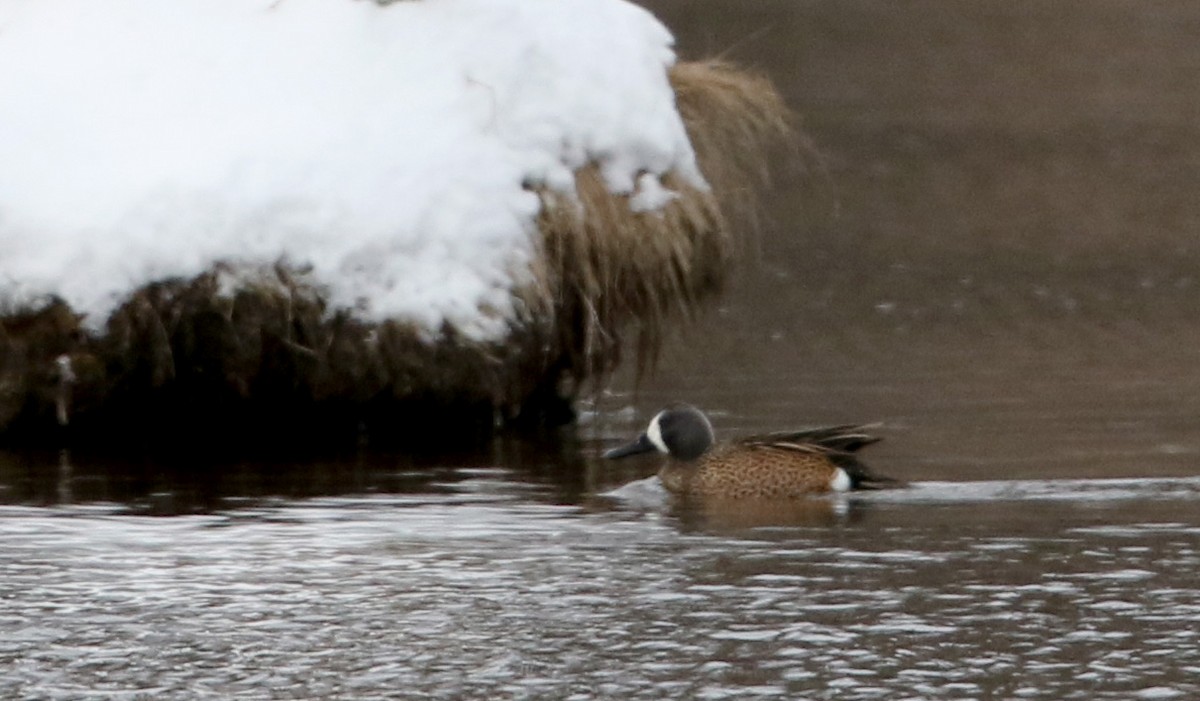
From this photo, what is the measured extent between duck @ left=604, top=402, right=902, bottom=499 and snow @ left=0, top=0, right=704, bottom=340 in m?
1.98

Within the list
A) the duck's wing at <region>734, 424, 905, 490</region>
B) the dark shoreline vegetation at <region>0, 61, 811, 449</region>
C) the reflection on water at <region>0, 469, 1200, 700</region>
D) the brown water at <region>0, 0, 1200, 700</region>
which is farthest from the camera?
the dark shoreline vegetation at <region>0, 61, 811, 449</region>

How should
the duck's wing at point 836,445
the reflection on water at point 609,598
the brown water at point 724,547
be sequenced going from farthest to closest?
the duck's wing at point 836,445 < the brown water at point 724,547 < the reflection on water at point 609,598

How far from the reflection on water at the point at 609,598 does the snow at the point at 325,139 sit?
2.06 meters

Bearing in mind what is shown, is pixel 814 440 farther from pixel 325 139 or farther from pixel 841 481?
pixel 325 139

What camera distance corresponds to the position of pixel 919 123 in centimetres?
2595

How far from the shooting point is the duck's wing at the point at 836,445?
10844 mm

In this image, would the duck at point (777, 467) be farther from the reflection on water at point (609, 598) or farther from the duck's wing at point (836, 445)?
the reflection on water at point (609, 598)

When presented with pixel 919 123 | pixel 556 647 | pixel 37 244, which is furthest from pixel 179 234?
pixel 919 123

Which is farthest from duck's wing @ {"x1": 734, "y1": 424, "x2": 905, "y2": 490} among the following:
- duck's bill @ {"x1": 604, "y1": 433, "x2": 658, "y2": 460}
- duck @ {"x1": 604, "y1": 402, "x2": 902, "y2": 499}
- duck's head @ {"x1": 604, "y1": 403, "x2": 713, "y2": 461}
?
duck's bill @ {"x1": 604, "y1": 433, "x2": 658, "y2": 460}

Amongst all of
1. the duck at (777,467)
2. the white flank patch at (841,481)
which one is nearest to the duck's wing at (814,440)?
the duck at (777,467)

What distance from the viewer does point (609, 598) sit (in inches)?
335

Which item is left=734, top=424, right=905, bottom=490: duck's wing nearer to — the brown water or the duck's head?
the brown water

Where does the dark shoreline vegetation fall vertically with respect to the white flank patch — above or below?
above

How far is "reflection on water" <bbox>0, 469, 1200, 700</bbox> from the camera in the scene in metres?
7.44
